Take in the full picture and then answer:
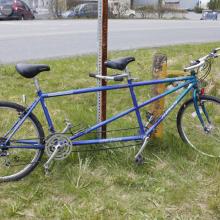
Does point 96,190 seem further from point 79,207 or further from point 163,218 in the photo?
point 163,218

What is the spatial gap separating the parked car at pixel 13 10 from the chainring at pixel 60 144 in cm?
1945

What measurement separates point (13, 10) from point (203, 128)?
19.6 meters

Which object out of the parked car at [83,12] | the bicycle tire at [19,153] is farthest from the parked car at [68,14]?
the bicycle tire at [19,153]

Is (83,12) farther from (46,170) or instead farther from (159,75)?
(46,170)

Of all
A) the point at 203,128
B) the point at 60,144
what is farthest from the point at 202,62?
the point at 60,144

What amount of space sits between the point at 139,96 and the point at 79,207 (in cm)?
309

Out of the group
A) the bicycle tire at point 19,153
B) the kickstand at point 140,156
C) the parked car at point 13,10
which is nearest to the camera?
the bicycle tire at point 19,153

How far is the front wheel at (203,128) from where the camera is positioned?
409 cm

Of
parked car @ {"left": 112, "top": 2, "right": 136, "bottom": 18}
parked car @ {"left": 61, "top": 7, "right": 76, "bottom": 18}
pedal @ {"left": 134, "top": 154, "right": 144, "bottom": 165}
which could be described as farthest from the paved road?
parked car @ {"left": 112, "top": 2, "right": 136, "bottom": 18}

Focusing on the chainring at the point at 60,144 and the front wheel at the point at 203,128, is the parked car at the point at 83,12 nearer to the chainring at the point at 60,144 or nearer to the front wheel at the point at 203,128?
the front wheel at the point at 203,128

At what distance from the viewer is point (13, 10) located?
72.3 feet

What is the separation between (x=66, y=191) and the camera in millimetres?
3484

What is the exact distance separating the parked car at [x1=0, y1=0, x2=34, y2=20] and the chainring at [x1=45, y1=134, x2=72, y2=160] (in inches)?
766

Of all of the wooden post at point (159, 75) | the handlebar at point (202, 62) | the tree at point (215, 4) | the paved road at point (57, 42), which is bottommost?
the tree at point (215, 4)
